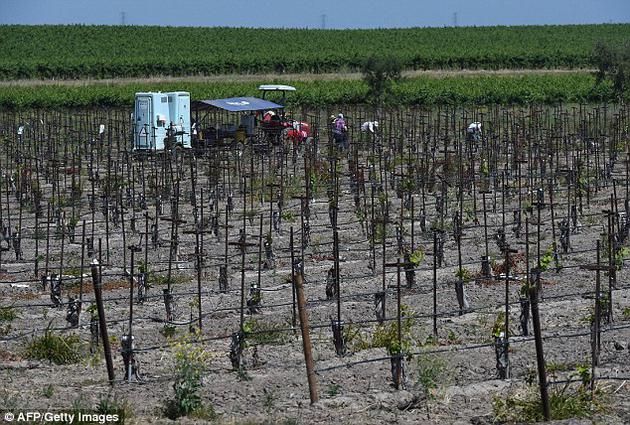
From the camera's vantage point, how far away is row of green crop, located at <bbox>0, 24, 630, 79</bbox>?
6925cm

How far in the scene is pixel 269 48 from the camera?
85750 mm

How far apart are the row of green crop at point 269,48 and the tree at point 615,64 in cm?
1558

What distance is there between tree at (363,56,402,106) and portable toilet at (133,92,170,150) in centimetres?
1545

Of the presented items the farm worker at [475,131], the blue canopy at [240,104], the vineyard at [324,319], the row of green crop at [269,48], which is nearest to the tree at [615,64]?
the farm worker at [475,131]

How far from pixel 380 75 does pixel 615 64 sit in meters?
8.55

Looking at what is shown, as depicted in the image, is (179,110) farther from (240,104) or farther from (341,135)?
(341,135)

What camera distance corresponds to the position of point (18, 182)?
22.9 metres

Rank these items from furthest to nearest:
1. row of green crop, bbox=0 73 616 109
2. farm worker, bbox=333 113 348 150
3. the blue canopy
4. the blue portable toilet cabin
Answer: row of green crop, bbox=0 73 616 109 → the blue portable toilet cabin → farm worker, bbox=333 113 348 150 → the blue canopy

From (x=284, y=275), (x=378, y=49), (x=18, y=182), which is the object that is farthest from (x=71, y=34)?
(x=284, y=275)

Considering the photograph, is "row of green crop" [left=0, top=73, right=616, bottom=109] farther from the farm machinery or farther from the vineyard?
the vineyard

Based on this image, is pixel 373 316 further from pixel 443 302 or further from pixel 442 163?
pixel 442 163

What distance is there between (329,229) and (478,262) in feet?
12.7

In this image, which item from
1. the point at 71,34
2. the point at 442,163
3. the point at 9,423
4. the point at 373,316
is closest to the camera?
the point at 9,423

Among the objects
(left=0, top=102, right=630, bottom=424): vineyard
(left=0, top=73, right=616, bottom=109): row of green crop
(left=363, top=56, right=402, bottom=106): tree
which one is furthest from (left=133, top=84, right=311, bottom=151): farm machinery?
(left=0, top=73, right=616, bottom=109): row of green crop
